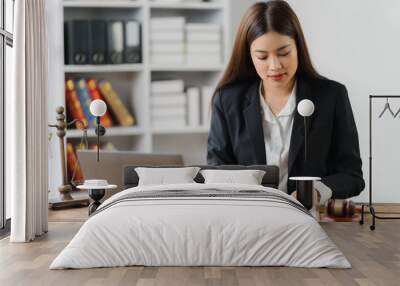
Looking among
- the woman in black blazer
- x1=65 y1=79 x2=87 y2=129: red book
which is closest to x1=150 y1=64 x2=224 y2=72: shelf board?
x1=65 y1=79 x2=87 y2=129: red book

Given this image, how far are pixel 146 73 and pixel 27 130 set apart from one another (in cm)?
163

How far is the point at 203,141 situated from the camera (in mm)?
6383

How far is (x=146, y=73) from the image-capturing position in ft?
19.6

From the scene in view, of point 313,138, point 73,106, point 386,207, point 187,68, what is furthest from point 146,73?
point 386,207

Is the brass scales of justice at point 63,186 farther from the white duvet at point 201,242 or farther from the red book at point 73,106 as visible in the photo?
the white duvet at point 201,242

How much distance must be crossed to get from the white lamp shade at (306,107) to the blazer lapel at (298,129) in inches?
9.1

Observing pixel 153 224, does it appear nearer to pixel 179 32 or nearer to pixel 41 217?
pixel 41 217

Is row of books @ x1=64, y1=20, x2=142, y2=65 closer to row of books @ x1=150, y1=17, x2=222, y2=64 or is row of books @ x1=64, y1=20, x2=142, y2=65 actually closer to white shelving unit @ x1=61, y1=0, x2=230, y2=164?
white shelving unit @ x1=61, y1=0, x2=230, y2=164

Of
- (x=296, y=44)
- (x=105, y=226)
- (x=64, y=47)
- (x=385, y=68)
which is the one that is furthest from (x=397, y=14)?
(x=105, y=226)

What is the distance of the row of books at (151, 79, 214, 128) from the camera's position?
6.05m

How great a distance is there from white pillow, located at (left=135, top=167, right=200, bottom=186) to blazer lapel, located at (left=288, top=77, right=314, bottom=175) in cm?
70

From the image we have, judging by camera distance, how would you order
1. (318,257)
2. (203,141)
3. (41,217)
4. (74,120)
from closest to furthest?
(318,257), (41,217), (74,120), (203,141)

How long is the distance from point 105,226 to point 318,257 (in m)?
1.07

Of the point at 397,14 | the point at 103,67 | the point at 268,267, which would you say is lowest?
the point at 268,267
